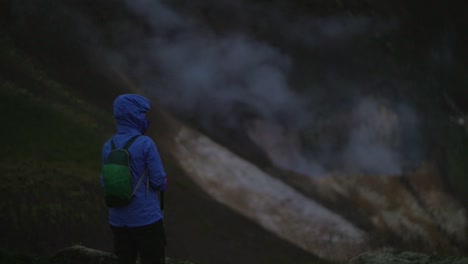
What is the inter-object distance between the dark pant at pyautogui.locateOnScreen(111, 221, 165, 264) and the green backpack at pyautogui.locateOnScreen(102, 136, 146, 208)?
0.72ft

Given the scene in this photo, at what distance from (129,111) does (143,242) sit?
0.75m

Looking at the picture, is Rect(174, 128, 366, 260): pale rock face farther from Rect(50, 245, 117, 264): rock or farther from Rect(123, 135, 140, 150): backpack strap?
Rect(123, 135, 140, 150): backpack strap

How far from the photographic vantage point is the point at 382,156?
26.1 ft

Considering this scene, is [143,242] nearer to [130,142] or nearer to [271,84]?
[130,142]

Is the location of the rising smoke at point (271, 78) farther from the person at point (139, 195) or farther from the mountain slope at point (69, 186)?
the person at point (139, 195)

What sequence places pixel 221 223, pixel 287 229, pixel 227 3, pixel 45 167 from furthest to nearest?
pixel 227 3
pixel 287 229
pixel 221 223
pixel 45 167

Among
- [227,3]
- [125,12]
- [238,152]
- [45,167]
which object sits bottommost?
[45,167]

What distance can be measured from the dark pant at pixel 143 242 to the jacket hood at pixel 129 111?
0.57m

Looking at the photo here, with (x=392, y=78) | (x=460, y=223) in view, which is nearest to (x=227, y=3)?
(x=392, y=78)

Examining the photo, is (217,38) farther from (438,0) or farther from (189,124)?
(438,0)

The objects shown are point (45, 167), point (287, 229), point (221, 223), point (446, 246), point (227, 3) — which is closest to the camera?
point (45, 167)

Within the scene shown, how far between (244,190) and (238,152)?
733 millimetres

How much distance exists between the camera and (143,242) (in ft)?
10.3

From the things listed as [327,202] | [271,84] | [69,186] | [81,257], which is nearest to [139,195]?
[81,257]
